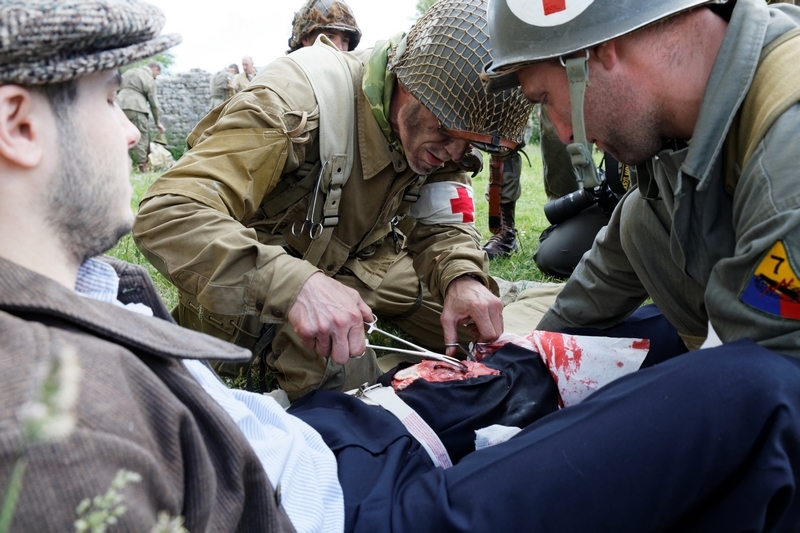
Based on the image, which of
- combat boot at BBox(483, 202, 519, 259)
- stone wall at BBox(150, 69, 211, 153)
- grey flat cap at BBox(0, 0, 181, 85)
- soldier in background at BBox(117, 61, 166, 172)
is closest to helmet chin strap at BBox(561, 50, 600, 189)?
grey flat cap at BBox(0, 0, 181, 85)

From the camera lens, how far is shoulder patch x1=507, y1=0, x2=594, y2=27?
2.15 m

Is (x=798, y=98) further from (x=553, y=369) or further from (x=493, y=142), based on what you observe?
(x=493, y=142)

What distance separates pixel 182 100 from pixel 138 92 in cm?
682

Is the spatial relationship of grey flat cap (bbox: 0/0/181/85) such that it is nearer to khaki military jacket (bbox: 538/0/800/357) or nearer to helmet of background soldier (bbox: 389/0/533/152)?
khaki military jacket (bbox: 538/0/800/357)

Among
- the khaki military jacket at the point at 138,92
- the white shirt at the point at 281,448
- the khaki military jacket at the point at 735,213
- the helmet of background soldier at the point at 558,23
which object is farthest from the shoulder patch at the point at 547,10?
the khaki military jacket at the point at 138,92

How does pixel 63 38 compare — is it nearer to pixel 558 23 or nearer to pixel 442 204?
pixel 558 23

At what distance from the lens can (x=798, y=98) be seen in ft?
5.86

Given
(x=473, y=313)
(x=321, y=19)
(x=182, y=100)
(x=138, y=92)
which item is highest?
(x=321, y=19)

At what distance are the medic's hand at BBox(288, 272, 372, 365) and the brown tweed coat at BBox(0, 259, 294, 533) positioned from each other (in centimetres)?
97

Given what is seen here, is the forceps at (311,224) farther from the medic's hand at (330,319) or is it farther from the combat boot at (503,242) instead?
the combat boot at (503,242)

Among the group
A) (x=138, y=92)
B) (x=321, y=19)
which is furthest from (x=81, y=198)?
(x=138, y=92)

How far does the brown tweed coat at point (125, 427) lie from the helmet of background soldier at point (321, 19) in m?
5.31

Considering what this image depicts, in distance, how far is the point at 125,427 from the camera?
1.08 meters

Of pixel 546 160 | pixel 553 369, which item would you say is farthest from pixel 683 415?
pixel 546 160
